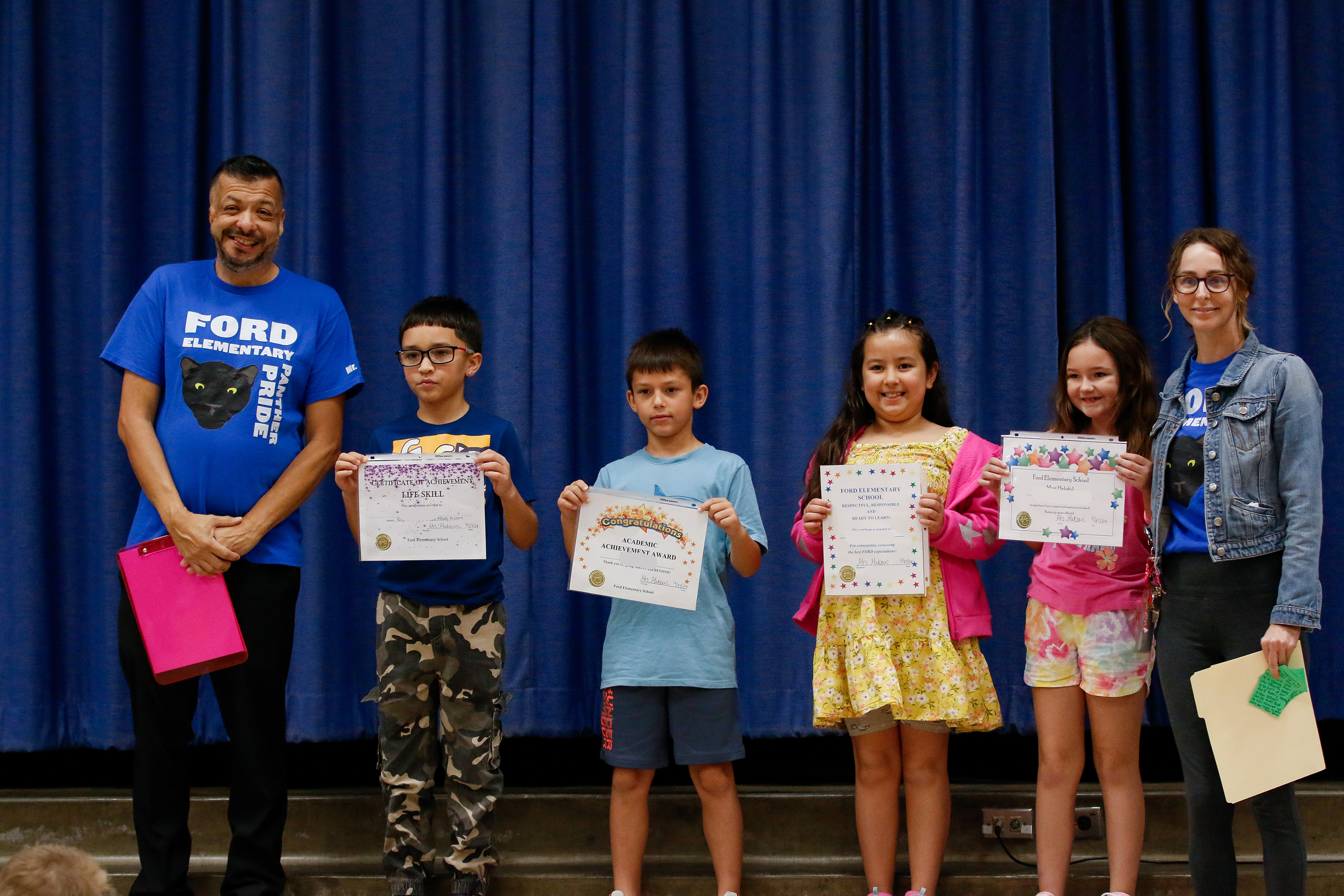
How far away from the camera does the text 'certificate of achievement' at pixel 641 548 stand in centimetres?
267

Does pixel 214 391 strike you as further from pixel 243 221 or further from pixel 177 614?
pixel 177 614

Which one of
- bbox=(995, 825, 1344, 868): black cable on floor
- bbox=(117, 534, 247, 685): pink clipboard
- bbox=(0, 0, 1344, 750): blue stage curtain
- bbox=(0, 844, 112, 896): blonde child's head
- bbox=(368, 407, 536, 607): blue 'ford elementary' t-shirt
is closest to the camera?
bbox=(0, 844, 112, 896): blonde child's head

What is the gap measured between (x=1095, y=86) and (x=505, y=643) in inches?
112

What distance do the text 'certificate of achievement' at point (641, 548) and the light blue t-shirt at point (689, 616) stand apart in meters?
0.05

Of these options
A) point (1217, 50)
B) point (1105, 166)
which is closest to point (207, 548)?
point (1105, 166)

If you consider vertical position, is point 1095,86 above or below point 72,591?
above

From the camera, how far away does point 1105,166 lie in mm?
3619

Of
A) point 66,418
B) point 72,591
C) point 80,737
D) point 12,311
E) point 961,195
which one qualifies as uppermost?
point 961,195

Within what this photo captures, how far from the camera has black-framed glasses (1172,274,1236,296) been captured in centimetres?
240

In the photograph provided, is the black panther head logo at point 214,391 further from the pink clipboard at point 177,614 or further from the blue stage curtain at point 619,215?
the blue stage curtain at point 619,215

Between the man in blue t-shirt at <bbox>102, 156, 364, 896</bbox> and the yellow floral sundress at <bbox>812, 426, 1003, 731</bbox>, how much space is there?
4.76 feet

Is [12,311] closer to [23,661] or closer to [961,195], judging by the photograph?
[23,661]

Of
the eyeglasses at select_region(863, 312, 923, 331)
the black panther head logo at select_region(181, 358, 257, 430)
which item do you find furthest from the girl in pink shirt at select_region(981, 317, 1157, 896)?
the black panther head logo at select_region(181, 358, 257, 430)

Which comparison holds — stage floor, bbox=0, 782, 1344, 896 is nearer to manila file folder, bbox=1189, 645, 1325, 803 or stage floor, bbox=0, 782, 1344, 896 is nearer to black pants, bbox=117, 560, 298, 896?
black pants, bbox=117, 560, 298, 896
